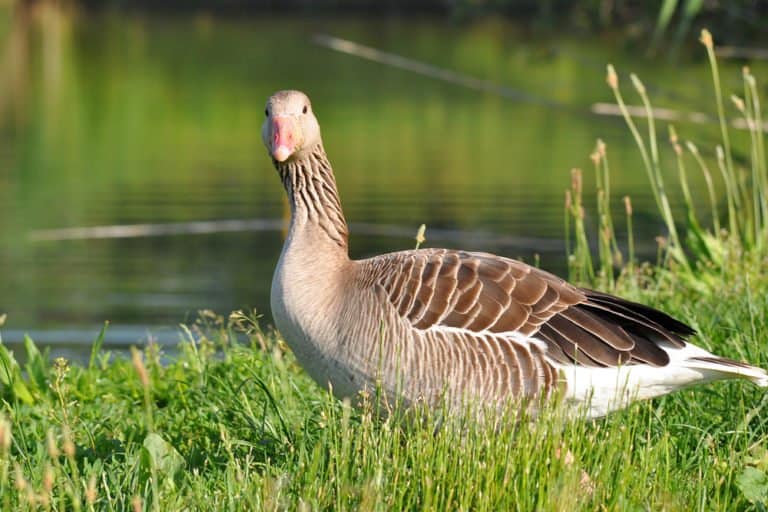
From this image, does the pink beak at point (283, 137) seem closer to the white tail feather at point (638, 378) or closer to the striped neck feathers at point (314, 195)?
the striped neck feathers at point (314, 195)

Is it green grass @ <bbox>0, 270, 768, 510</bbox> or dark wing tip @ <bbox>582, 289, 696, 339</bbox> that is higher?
dark wing tip @ <bbox>582, 289, 696, 339</bbox>

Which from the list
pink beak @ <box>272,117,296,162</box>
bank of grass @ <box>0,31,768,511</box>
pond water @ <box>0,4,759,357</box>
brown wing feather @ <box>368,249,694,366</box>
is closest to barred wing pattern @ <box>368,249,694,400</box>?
brown wing feather @ <box>368,249,694,366</box>

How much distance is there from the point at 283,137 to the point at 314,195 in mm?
380

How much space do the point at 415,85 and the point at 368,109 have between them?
25.6 feet

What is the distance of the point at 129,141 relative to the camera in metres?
29.4

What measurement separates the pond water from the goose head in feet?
7.88

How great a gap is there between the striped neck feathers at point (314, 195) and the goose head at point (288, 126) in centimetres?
7

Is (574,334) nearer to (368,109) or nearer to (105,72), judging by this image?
(368,109)

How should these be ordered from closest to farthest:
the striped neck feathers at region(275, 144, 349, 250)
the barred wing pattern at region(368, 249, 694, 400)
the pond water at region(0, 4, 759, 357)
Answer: the barred wing pattern at region(368, 249, 694, 400) < the striped neck feathers at region(275, 144, 349, 250) < the pond water at region(0, 4, 759, 357)

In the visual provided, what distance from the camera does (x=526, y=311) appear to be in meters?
5.55

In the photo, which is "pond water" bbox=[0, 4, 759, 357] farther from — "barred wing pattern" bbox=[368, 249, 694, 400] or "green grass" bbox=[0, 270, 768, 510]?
"barred wing pattern" bbox=[368, 249, 694, 400]

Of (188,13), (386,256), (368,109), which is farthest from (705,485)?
(188,13)

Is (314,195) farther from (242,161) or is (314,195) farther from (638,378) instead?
(242,161)

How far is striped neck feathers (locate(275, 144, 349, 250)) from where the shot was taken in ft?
19.4
